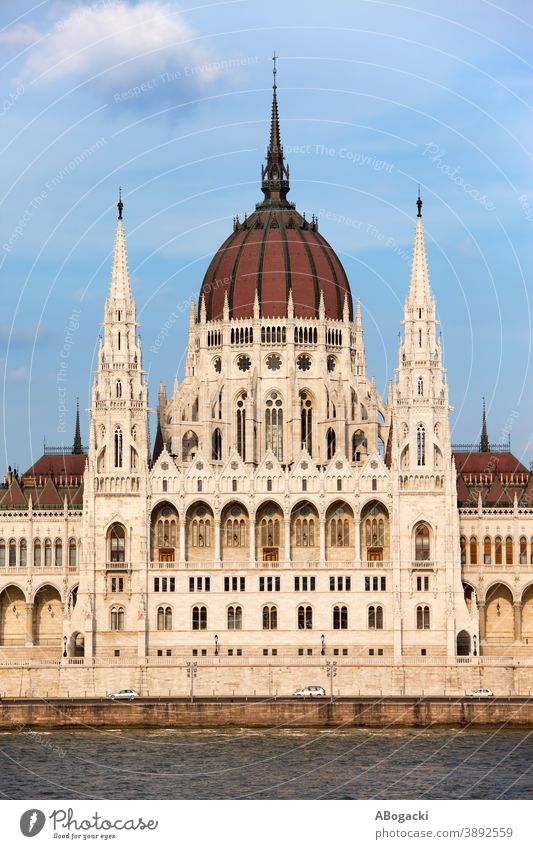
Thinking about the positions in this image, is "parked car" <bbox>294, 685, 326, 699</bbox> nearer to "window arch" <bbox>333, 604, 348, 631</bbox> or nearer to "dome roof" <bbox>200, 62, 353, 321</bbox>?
"window arch" <bbox>333, 604, 348, 631</bbox>

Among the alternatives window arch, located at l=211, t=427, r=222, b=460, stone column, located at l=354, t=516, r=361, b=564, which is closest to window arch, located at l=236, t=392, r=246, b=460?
window arch, located at l=211, t=427, r=222, b=460

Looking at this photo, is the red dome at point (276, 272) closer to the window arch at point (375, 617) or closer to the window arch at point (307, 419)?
the window arch at point (307, 419)

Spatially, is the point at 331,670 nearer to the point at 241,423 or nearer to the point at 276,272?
the point at 241,423

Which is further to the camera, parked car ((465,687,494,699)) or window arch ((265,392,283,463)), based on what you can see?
window arch ((265,392,283,463))

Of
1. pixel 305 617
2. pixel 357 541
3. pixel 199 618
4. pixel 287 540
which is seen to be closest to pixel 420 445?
pixel 357 541

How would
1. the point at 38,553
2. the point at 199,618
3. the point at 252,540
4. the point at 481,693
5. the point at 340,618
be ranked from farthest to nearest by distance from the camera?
→ the point at 38,553 → the point at 252,540 → the point at 199,618 → the point at 340,618 → the point at 481,693

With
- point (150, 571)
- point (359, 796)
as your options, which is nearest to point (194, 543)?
point (150, 571)
